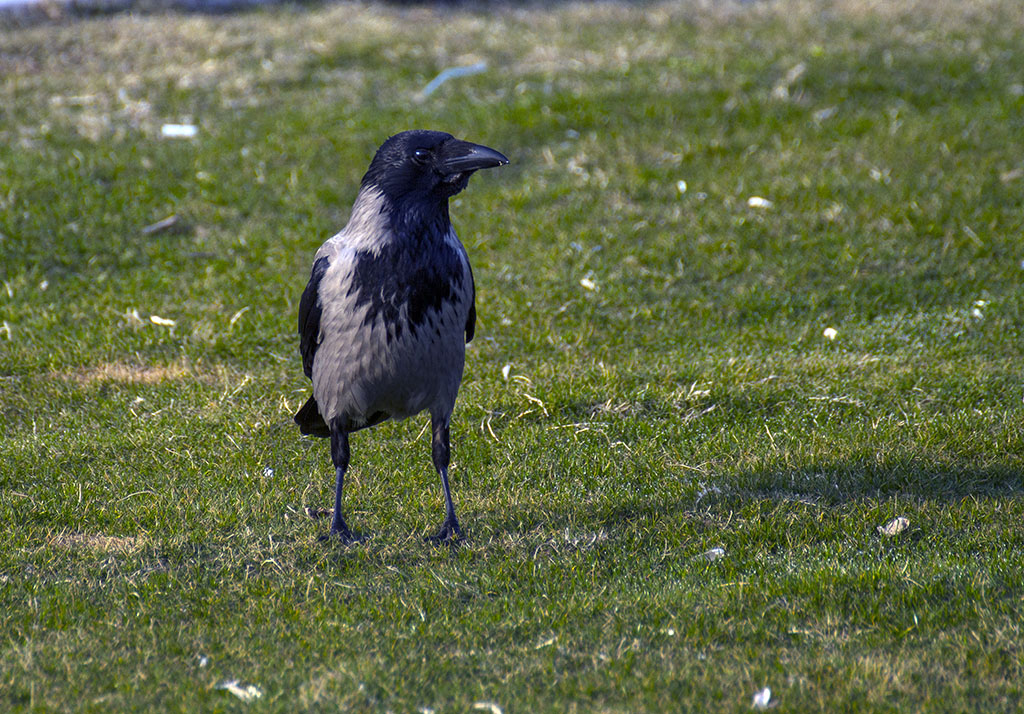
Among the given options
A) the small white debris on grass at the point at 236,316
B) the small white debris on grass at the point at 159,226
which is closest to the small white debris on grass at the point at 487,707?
the small white debris on grass at the point at 236,316

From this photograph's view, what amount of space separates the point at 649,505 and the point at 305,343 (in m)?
2.02

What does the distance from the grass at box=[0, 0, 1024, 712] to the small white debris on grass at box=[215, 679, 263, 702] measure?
0.12ft

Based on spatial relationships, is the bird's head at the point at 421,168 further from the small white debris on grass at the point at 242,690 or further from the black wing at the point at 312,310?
the small white debris on grass at the point at 242,690

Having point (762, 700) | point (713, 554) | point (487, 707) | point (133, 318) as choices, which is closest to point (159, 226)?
point (133, 318)

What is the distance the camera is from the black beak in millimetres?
5266

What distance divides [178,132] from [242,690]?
8127 millimetres

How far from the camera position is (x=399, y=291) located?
529 cm

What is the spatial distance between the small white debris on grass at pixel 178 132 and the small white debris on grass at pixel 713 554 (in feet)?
25.4

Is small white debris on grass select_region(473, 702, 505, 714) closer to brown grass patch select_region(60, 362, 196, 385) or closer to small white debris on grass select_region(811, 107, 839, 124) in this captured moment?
brown grass patch select_region(60, 362, 196, 385)

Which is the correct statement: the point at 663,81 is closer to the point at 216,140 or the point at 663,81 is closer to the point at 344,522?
the point at 216,140

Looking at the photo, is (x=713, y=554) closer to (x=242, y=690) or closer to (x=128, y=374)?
(x=242, y=690)

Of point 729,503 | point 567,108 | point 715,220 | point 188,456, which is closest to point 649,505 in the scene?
point 729,503

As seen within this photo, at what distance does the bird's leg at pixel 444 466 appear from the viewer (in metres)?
5.64

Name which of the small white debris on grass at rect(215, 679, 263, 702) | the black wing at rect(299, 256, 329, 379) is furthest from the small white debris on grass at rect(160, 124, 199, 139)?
the small white debris on grass at rect(215, 679, 263, 702)
